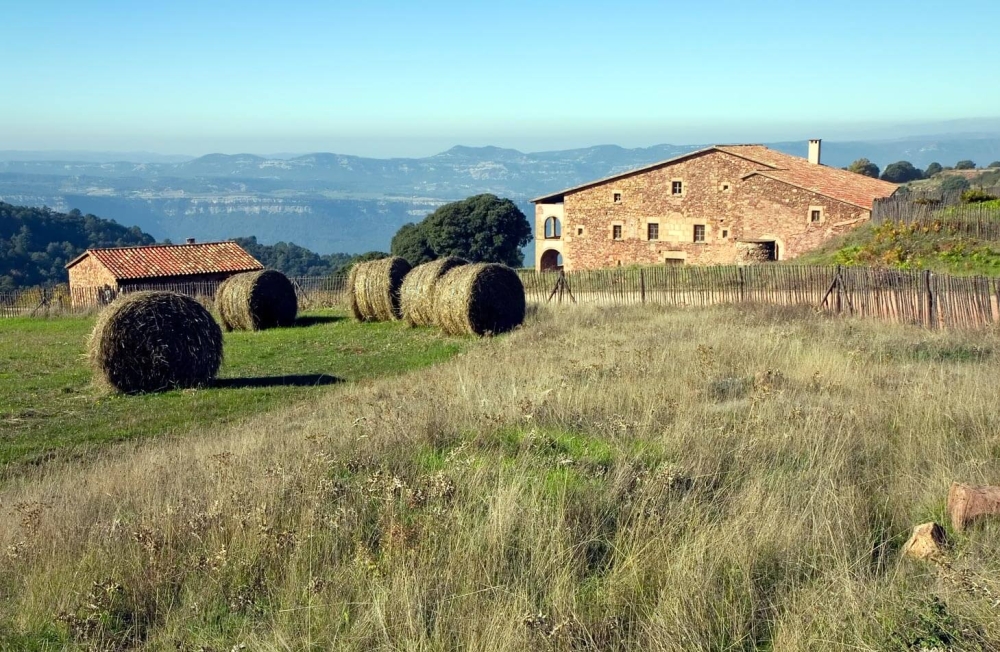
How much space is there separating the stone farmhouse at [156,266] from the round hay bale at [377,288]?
1588cm

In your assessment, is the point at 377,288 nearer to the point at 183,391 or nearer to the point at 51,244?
the point at 183,391

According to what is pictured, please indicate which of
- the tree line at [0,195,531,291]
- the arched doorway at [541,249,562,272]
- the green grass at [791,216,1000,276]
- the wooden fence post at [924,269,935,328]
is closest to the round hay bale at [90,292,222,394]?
the wooden fence post at [924,269,935,328]

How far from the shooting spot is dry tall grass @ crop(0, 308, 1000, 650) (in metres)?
3.89

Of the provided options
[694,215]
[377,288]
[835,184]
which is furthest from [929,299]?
[694,215]

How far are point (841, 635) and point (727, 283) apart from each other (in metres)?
20.3

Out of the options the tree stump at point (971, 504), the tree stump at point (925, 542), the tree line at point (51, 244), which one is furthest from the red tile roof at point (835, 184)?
the tree stump at point (925, 542)

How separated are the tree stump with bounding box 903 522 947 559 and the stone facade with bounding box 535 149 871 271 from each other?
35343 mm

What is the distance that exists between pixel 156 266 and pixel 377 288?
2204cm

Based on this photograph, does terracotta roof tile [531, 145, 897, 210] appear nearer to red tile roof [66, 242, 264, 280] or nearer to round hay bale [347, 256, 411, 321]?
red tile roof [66, 242, 264, 280]

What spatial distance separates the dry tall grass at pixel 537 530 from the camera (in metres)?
3.89

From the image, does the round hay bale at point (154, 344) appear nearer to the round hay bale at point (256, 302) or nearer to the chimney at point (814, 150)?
the round hay bale at point (256, 302)

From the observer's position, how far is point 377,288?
24.4m

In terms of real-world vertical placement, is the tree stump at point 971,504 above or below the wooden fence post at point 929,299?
above

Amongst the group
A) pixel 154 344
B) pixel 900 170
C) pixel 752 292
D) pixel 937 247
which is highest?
pixel 900 170
